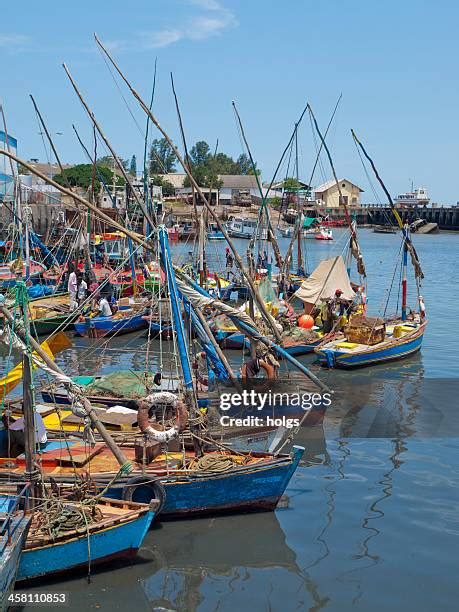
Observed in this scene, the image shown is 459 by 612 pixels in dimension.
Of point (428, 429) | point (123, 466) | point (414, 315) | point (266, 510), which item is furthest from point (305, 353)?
point (123, 466)

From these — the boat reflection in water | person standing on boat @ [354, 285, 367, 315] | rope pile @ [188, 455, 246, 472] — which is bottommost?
the boat reflection in water

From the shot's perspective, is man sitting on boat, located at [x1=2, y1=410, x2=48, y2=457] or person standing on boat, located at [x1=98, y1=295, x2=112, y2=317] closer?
man sitting on boat, located at [x1=2, y1=410, x2=48, y2=457]

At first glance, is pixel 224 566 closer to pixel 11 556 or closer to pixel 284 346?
pixel 11 556

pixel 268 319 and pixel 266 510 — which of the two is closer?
pixel 266 510

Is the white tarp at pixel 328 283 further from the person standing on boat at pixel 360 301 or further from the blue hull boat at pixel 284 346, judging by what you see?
the blue hull boat at pixel 284 346

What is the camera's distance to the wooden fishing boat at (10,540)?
970 cm

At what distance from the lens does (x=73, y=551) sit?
36.2ft

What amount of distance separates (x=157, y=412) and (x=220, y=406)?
171 centimetres

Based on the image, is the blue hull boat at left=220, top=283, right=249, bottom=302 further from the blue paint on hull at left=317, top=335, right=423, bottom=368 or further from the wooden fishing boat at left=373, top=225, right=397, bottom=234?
the wooden fishing boat at left=373, top=225, right=397, bottom=234

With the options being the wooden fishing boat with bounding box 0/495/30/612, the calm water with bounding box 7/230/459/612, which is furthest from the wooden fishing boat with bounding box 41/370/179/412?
the wooden fishing boat with bounding box 0/495/30/612

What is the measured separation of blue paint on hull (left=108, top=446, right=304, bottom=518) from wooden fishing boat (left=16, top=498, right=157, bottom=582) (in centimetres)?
156

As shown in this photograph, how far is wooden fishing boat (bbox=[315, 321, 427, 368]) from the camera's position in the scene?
24359mm

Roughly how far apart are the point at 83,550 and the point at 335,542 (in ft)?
14.5

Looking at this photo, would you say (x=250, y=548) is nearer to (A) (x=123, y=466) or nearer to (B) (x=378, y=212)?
(A) (x=123, y=466)
